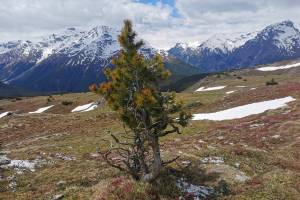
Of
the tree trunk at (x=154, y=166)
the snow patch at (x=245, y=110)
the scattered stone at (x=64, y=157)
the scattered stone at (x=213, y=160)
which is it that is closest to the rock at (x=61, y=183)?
the tree trunk at (x=154, y=166)

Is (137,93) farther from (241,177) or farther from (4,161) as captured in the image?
(4,161)

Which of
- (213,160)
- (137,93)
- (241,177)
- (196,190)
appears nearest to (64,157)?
(213,160)

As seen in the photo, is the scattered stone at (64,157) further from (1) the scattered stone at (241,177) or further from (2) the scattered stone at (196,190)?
(1) the scattered stone at (241,177)

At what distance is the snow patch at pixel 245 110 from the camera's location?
6962cm

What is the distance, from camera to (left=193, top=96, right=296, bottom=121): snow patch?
228 feet

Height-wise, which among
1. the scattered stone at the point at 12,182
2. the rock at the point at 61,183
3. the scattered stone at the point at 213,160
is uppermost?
the scattered stone at the point at 12,182

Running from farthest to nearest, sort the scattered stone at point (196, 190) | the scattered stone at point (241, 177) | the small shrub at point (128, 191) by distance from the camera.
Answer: the scattered stone at point (241, 177) < the scattered stone at point (196, 190) < the small shrub at point (128, 191)

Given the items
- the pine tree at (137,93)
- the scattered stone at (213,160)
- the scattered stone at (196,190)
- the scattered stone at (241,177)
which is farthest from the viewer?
the scattered stone at (213,160)

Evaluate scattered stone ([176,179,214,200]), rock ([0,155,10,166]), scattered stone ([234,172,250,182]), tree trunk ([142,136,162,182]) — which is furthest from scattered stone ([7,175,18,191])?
scattered stone ([234,172,250,182])

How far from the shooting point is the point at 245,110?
71875 mm

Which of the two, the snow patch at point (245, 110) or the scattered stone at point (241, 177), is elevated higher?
the scattered stone at point (241, 177)

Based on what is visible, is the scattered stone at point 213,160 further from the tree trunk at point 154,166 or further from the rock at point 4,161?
the rock at point 4,161

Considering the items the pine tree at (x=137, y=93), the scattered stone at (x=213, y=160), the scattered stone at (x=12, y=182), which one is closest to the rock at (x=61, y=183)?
the scattered stone at (x=12, y=182)

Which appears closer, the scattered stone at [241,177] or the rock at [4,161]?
the scattered stone at [241,177]
